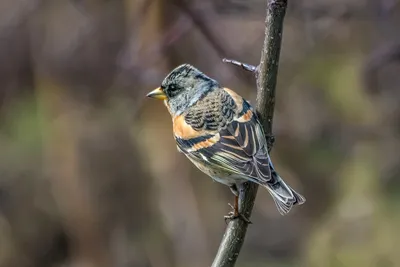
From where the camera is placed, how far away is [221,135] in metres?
2.22

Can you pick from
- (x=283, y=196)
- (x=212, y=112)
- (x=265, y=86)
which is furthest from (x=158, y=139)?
(x=265, y=86)

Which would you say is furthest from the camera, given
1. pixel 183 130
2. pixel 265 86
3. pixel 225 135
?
pixel 183 130

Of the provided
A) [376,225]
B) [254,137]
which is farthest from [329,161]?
[254,137]

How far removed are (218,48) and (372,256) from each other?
1.84m

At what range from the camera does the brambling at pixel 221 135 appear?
1976mm

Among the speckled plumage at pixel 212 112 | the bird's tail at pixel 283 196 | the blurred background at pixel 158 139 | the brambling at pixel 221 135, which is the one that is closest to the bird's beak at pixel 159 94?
the brambling at pixel 221 135

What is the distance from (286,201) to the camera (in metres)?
1.92

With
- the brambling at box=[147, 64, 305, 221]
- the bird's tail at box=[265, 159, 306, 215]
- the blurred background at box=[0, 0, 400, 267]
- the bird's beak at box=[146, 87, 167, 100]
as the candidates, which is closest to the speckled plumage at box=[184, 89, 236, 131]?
the brambling at box=[147, 64, 305, 221]

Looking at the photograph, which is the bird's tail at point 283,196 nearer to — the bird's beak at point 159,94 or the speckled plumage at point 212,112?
the speckled plumage at point 212,112

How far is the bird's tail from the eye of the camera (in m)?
1.92

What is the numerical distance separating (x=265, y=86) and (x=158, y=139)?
114 inches

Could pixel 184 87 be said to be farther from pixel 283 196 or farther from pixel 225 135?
pixel 283 196

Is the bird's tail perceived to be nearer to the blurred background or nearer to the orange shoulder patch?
the orange shoulder patch

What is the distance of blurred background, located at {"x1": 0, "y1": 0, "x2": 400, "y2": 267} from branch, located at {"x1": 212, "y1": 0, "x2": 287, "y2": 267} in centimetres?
229
